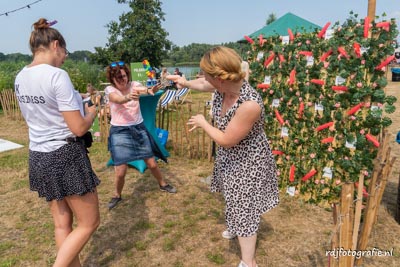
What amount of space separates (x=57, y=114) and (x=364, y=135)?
2.77 meters

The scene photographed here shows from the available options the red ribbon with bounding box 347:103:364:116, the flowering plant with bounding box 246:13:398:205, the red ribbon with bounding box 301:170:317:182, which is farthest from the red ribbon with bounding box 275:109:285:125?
the red ribbon with bounding box 347:103:364:116

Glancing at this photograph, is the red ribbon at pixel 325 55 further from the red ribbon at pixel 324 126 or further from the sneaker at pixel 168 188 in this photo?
the sneaker at pixel 168 188

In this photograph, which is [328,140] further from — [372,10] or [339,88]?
[372,10]

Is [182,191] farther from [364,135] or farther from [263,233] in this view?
[364,135]

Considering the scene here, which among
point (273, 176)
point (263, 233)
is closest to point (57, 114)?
point (273, 176)

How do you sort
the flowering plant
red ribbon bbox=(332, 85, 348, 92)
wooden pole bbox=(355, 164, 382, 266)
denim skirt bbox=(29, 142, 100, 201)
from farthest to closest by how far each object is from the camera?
red ribbon bbox=(332, 85, 348, 92), the flowering plant, wooden pole bbox=(355, 164, 382, 266), denim skirt bbox=(29, 142, 100, 201)

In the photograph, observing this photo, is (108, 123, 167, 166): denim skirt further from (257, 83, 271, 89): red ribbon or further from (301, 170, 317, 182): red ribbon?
(301, 170, 317, 182): red ribbon

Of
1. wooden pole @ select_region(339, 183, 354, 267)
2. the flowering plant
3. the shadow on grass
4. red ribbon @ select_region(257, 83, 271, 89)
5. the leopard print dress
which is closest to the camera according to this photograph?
wooden pole @ select_region(339, 183, 354, 267)

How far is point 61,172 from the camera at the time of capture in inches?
70.1

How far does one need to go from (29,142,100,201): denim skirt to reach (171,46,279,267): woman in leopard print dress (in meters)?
0.75

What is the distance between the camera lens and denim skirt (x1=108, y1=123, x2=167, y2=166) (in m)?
3.37

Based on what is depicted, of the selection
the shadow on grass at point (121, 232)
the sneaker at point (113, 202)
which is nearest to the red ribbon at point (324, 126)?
the shadow on grass at point (121, 232)

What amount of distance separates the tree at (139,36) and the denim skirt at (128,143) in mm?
15815

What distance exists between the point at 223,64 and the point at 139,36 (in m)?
17.7
